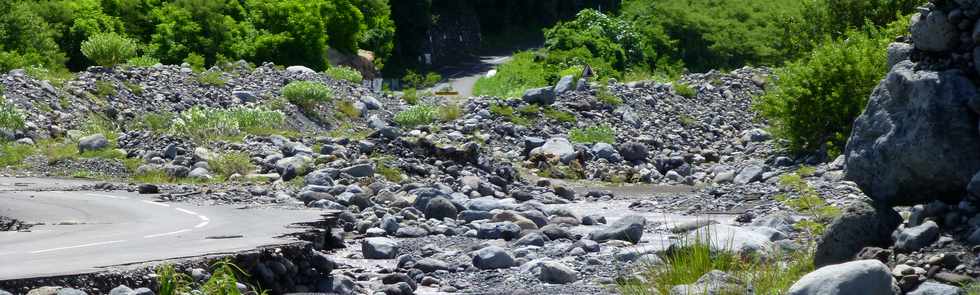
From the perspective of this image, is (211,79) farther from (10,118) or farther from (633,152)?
(633,152)

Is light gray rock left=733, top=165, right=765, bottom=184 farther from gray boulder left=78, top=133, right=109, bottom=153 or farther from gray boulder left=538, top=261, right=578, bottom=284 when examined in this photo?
gray boulder left=538, top=261, right=578, bottom=284

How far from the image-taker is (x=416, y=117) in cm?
3297

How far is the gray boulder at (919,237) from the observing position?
11703mm

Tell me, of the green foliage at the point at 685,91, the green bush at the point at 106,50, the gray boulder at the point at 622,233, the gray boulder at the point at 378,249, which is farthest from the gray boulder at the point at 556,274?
the green bush at the point at 106,50

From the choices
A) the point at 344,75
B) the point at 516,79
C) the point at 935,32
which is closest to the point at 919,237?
the point at 935,32

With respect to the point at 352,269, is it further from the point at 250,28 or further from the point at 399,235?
the point at 250,28

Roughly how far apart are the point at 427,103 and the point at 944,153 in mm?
27126

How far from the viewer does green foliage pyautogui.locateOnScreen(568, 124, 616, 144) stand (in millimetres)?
33000

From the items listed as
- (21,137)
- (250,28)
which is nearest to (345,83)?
(250,28)

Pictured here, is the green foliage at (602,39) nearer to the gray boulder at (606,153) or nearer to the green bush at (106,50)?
the green bush at (106,50)

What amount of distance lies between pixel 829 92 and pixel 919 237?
16.3 metres

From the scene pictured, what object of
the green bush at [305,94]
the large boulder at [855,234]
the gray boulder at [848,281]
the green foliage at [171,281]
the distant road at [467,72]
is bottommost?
the distant road at [467,72]

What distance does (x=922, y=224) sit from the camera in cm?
1189

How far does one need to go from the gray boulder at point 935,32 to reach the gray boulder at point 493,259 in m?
4.85
